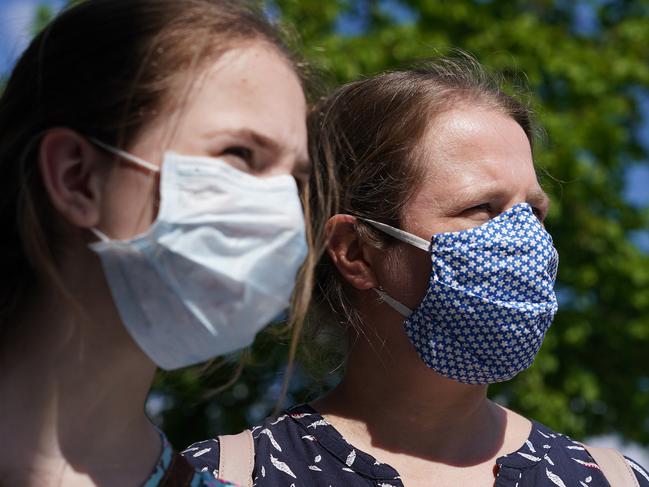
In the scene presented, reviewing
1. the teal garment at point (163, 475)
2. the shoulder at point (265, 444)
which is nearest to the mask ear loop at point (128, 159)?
the teal garment at point (163, 475)

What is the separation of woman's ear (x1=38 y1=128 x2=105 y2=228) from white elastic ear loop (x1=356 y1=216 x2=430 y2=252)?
1.22m

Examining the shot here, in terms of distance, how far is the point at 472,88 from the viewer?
10.6 ft

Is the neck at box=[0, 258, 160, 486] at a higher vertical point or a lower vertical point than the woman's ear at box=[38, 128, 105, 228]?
lower

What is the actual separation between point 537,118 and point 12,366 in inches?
86.4

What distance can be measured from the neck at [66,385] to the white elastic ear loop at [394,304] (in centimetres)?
105

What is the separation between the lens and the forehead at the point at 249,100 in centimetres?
202

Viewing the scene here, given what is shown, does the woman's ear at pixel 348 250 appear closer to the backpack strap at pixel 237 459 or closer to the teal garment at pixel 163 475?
the backpack strap at pixel 237 459

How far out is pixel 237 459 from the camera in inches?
109

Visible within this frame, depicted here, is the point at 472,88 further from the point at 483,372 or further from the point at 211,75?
the point at 211,75

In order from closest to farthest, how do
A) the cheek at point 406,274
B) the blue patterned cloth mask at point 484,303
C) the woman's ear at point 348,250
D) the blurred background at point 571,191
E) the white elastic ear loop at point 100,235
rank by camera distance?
the white elastic ear loop at point 100,235 → the blue patterned cloth mask at point 484,303 → the cheek at point 406,274 → the woman's ear at point 348,250 → the blurred background at point 571,191

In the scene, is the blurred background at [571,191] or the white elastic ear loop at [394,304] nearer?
the white elastic ear loop at [394,304]

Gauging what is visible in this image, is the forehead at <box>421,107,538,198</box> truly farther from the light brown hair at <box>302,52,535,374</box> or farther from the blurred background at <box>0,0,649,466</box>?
the blurred background at <box>0,0,649,466</box>

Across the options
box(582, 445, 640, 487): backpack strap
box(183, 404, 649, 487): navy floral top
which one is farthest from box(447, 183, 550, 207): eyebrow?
box(582, 445, 640, 487): backpack strap

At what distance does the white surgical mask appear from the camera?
198 centimetres
